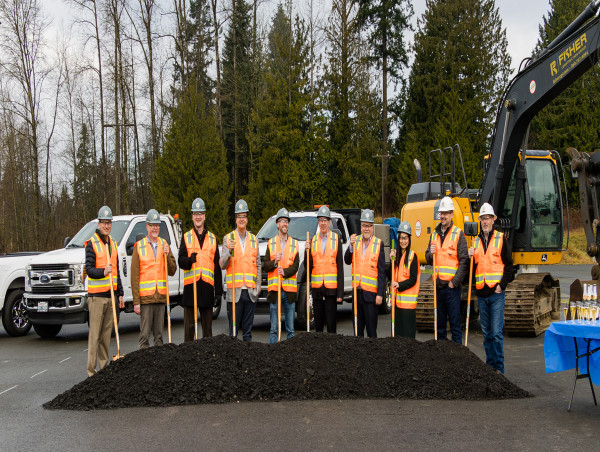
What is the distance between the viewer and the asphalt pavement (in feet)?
20.4

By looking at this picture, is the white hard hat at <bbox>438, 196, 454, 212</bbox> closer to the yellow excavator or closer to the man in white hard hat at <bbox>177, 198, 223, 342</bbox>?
the yellow excavator

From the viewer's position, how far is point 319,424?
682 cm

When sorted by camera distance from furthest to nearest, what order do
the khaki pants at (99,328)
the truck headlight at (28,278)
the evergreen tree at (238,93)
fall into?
the evergreen tree at (238,93)
the truck headlight at (28,278)
the khaki pants at (99,328)

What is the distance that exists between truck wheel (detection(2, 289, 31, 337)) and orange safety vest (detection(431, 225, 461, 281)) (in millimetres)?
9076

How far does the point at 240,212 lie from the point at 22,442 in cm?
488

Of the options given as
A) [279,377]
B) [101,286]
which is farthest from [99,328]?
[279,377]

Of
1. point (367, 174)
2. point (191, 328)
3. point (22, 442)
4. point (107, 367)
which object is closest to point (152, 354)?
point (107, 367)

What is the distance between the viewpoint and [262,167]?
109 feet

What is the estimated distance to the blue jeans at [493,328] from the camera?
351 inches

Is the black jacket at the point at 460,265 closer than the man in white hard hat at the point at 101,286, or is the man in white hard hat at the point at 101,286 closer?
the man in white hard hat at the point at 101,286

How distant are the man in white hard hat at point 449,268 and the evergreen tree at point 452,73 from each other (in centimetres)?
3306

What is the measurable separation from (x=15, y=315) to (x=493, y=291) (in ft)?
33.6

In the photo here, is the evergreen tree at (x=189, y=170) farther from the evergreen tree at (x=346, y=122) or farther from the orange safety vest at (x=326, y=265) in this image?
the orange safety vest at (x=326, y=265)

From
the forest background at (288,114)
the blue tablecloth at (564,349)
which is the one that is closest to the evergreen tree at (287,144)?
the forest background at (288,114)
